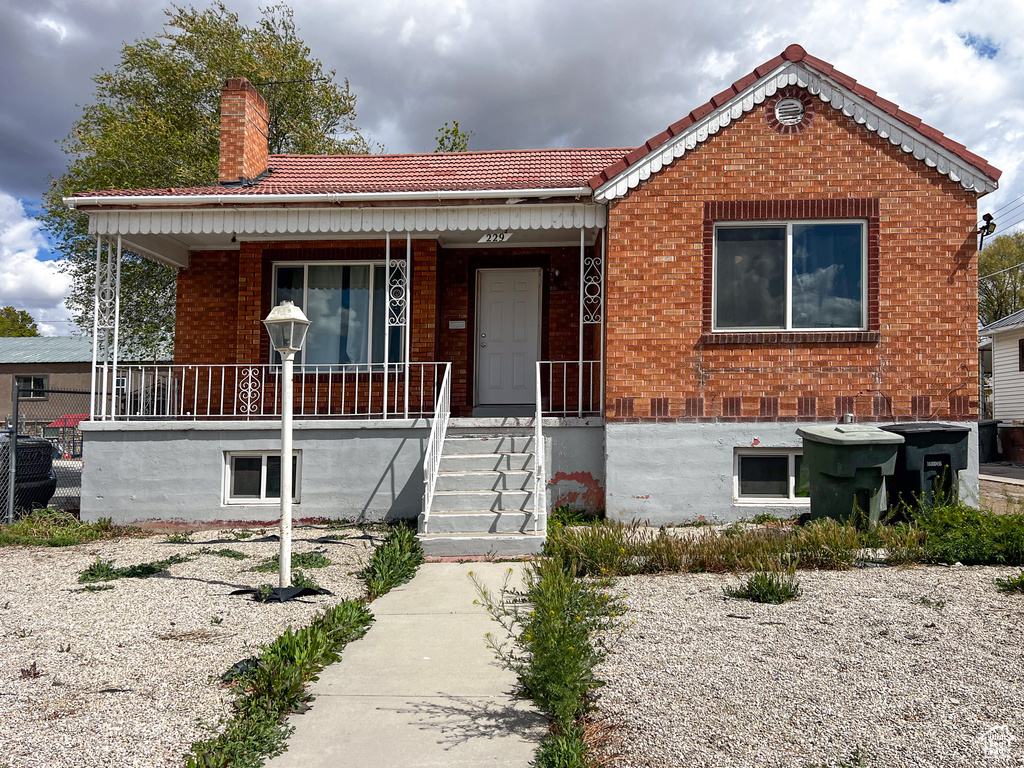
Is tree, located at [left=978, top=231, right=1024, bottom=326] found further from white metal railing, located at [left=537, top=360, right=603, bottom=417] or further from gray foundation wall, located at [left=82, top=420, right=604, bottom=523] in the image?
gray foundation wall, located at [left=82, top=420, right=604, bottom=523]

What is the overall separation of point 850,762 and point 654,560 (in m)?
3.46

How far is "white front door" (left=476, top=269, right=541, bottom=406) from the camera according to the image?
36.4 ft

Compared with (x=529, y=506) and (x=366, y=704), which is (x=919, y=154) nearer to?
(x=529, y=506)

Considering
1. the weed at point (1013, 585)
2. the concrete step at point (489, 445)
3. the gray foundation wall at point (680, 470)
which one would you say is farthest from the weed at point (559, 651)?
the concrete step at point (489, 445)

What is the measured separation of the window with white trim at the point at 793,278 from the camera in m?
8.65

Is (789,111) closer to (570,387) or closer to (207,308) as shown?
(570,387)

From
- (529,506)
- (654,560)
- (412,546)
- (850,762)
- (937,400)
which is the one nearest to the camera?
(850,762)

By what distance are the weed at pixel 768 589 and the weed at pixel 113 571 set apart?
5048 mm

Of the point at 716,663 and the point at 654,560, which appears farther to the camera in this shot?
the point at 654,560

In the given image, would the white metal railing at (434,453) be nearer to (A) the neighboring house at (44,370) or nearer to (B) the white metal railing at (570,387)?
(B) the white metal railing at (570,387)

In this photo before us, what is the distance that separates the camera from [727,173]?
8.74m

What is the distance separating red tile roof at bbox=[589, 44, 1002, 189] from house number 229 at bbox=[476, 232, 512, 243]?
196cm

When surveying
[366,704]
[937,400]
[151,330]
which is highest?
[151,330]

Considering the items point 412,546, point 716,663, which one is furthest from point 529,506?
point 716,663
